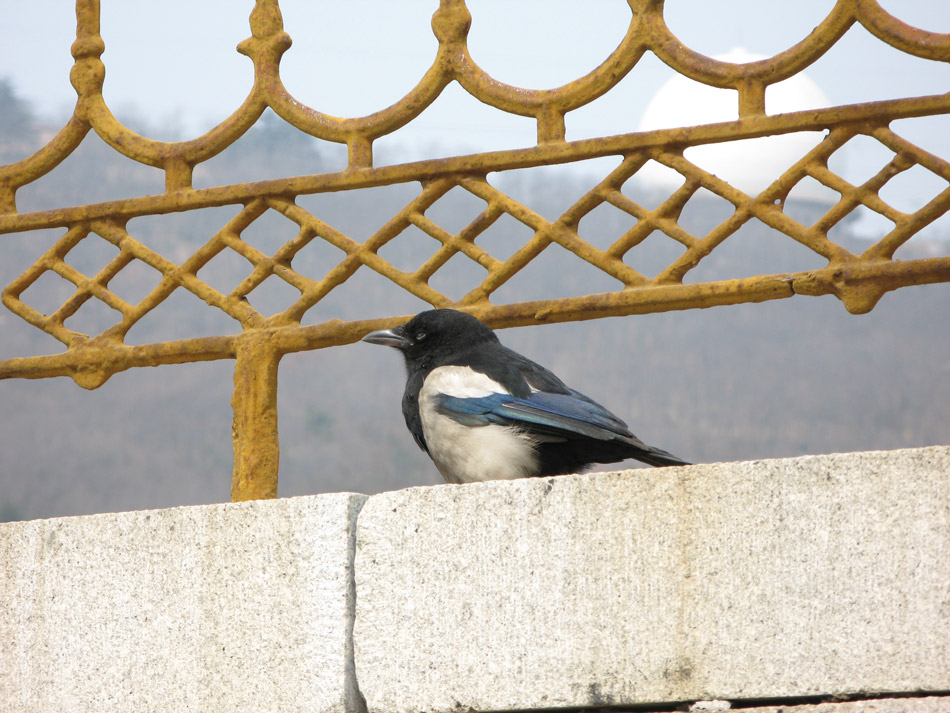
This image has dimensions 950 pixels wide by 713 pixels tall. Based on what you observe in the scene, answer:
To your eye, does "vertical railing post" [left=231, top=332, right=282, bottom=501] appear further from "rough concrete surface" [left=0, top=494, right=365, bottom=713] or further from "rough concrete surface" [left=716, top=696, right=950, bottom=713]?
"rough concrete surface" [left=716, top=696, right=950, bottom=713]

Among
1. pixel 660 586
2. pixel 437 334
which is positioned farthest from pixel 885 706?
pixel 437 334

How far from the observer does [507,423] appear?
354 cm

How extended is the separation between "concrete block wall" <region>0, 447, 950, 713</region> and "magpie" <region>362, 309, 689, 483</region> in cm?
44

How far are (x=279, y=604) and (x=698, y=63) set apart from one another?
1.80 m

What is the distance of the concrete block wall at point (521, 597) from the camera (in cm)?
277

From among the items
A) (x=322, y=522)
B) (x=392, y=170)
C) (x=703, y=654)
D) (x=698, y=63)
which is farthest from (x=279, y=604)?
(x=698, y=63)

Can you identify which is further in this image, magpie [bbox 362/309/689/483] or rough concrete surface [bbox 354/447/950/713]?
magpie [bbox 362/309/689/483]

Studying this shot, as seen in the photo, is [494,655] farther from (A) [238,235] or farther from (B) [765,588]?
(A) [238,235]

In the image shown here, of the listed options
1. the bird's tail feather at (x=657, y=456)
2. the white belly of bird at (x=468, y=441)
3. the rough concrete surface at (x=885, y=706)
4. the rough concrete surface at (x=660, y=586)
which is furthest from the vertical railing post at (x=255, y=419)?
the rough concrete surface at (x=885, y=706)

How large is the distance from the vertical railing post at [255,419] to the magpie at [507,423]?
0.31 m

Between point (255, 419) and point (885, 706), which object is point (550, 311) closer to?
point (255, 419)

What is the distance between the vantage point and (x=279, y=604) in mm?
3225

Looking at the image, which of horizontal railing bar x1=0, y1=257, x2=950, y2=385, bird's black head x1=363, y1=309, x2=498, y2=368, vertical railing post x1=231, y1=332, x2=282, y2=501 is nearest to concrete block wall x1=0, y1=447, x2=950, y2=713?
vertical railing post x1=231, y1=332, x2=282, y2=501

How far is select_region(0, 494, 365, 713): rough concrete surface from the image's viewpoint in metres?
3.18
